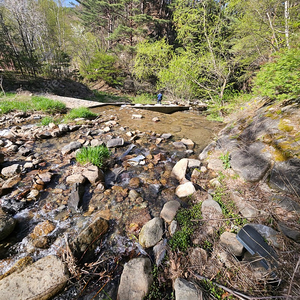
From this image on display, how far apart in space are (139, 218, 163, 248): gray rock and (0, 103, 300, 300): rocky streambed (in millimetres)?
12

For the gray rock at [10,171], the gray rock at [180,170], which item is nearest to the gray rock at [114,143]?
the gray rock at [180,170]

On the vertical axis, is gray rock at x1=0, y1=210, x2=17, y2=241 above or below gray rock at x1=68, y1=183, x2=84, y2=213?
above

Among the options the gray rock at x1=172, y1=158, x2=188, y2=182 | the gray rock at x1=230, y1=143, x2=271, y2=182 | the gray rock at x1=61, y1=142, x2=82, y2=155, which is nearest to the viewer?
the gray rock at x1=230, y1=143, x2=271, y2=182

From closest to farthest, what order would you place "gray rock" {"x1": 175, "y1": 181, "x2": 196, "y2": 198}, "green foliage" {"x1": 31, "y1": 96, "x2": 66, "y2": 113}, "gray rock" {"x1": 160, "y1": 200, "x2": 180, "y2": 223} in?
"gray rock" {"x1": 160, "y1": 200, "x2": 180, "y2": 223}
"gray rock" {"x1": 175, "y1": 181, "x2": 196, "y2": 198}
"green foliage" {"x1": 31, "y1": 96, "x2": 66, "y2": 113}

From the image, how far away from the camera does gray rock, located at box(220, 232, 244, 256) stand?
4.89 ft

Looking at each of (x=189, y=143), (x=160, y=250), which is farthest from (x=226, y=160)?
(x=160, y=250)

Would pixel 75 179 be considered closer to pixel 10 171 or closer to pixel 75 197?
pixel 75 197

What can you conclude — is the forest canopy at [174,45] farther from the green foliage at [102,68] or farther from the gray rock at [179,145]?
the gray rock at [179,145]

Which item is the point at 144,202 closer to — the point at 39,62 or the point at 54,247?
the point at 54,247

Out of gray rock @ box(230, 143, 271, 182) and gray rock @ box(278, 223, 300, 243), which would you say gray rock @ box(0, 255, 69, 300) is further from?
gray rock @ box(230, 143, 271, 182)

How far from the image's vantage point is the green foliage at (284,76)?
2.88 m

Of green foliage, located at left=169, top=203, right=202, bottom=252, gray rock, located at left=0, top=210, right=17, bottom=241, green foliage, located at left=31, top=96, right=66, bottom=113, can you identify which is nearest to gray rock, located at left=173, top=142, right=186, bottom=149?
green foliage, located at left=169, top=203, right=202, bottom=252

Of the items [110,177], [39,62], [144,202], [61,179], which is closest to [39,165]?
[61,179]

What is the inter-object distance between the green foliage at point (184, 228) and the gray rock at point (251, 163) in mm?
1002
